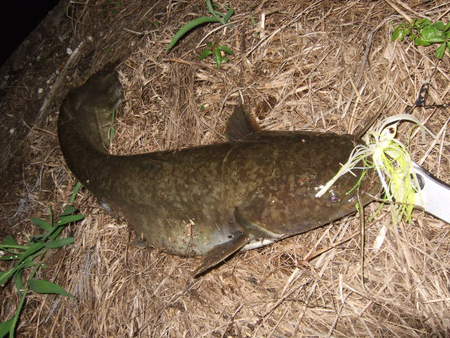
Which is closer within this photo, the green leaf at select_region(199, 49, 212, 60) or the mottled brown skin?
the mottled brown skin

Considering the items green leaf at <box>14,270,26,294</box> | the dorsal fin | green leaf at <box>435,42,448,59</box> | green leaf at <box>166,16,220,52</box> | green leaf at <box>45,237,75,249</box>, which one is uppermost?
green leaf at <box>435,42,448,59</box>

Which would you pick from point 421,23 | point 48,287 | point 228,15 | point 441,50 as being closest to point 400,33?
point 421,23

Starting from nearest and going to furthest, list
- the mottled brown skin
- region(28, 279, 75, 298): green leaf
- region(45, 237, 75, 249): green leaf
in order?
the mottled brown skin → region(28, 279, 75, 298): green leaf → region(45, 237, 75, 249): green leaf

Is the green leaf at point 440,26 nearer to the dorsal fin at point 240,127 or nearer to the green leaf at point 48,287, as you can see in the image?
the dorsal fin at point 240,127

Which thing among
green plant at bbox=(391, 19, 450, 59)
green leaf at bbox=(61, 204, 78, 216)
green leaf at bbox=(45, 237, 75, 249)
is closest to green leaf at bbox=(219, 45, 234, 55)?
green plant at bbox=(391, 19, 450, 59)

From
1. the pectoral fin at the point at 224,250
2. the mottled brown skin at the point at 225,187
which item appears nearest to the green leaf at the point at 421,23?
the mottled brown skin at the point at 225,187

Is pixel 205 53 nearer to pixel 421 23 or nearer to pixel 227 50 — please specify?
pixel 227 50

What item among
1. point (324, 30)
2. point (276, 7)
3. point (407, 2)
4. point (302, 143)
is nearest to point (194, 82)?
point (276, 7)

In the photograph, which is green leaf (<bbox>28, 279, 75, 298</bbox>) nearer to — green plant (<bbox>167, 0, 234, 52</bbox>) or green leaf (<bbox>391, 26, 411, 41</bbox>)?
green plant (<bbox>167, 0, 234, 52</bbox>)
